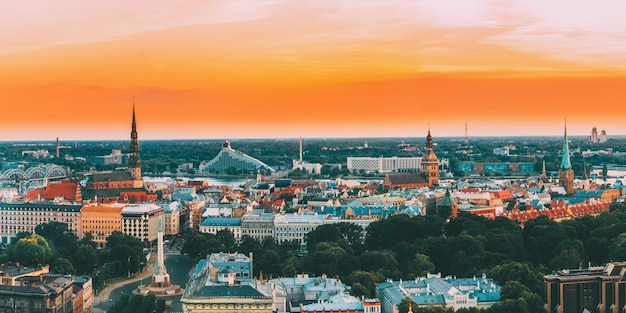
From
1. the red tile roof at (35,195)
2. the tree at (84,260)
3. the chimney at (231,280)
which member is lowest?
the tree at (84,260)

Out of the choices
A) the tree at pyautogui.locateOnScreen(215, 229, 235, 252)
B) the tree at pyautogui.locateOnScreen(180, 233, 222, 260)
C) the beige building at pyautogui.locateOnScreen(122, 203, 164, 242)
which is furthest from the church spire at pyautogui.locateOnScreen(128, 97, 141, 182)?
the tree at pyautogui.locateOnScreen(180, 233, 222, 260)

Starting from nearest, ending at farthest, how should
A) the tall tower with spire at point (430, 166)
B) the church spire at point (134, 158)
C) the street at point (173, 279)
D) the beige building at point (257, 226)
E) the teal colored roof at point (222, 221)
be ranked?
the street at point (173, 279)
the beige building at point (257, 226)
the teal colored roof at point (222, 221)
the church spire at point (134, 158)
the tall tower with spire at point (430, 166)

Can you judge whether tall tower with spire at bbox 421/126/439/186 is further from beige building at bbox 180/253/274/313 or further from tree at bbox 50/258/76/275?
beige building at bbox 180/253/274/313

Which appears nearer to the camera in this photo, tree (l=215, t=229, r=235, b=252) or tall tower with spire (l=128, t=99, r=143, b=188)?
tree (l=215, t=229, r=235, b=252)

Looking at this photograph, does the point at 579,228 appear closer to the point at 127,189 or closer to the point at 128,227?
the point at 128,227

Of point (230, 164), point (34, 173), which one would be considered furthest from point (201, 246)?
point (230, 164)

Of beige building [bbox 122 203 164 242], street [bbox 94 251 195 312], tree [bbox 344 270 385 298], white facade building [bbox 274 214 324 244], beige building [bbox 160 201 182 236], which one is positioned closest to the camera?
tree [bbox 344 270 385 298]

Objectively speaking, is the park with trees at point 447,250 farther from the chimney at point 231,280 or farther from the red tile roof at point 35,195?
the red tile roof at point 35,195

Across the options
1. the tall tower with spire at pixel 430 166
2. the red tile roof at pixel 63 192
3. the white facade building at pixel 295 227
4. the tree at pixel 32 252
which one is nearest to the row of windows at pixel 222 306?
the tree at pixel 32 252

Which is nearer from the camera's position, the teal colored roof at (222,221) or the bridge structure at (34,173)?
the teal colored roof at (222,221)
